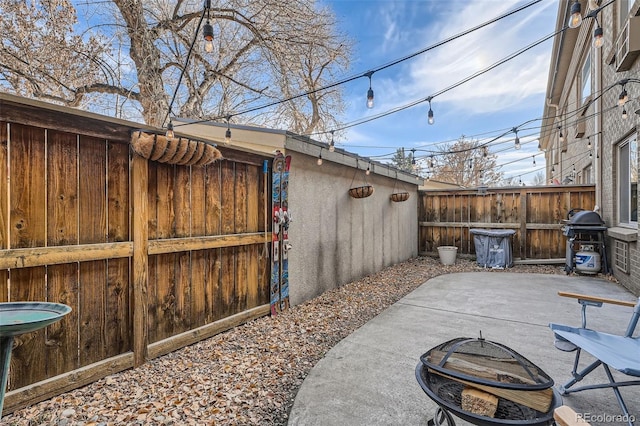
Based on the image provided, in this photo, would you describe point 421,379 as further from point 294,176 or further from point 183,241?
point 294,176

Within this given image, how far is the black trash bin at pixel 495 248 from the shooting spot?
6.65 meters

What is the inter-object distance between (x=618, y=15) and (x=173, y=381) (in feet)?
25.4

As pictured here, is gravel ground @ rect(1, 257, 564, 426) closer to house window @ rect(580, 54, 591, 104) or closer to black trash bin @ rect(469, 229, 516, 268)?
black trash bin @ rect(469, 229, 516, 268)

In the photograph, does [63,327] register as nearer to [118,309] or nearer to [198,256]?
[118,309]

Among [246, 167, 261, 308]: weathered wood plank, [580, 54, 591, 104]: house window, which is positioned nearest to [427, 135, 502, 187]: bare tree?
[580, 54, 591, 104]: house window

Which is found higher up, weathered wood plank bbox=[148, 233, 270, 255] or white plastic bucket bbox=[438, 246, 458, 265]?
weathered wood plank bbox=[148, 233, 270, 255]

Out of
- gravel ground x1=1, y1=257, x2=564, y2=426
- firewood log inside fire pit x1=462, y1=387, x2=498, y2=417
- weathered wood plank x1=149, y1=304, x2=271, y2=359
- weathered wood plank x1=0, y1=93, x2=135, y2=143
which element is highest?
weathered wood plank x1=0, y1=93, x2=135, y2=143

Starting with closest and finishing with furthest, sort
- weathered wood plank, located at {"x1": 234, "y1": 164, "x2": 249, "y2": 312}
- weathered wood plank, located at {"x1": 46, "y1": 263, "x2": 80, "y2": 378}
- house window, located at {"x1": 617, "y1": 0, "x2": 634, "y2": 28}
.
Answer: weathered wood plank, located at {"x1": 46, "y1": 263, "x2": 80, "y2": 378}, weathered wood plank, located at {"x1": 234, "y1": 164, "x2": 249, "y2": 312}, house window, located at {"x1": 617, "y1": 0, "x2": 634, "y2": 28}

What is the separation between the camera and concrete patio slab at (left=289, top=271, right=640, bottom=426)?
180 centimetres

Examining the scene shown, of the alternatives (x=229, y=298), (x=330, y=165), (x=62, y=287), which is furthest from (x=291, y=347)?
(x=330, y=165)

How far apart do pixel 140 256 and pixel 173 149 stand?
861mm

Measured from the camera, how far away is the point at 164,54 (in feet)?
24.9

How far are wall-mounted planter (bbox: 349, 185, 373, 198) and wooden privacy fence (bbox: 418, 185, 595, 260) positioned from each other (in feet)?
12.5

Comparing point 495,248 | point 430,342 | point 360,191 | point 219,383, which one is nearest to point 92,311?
point 219,383
